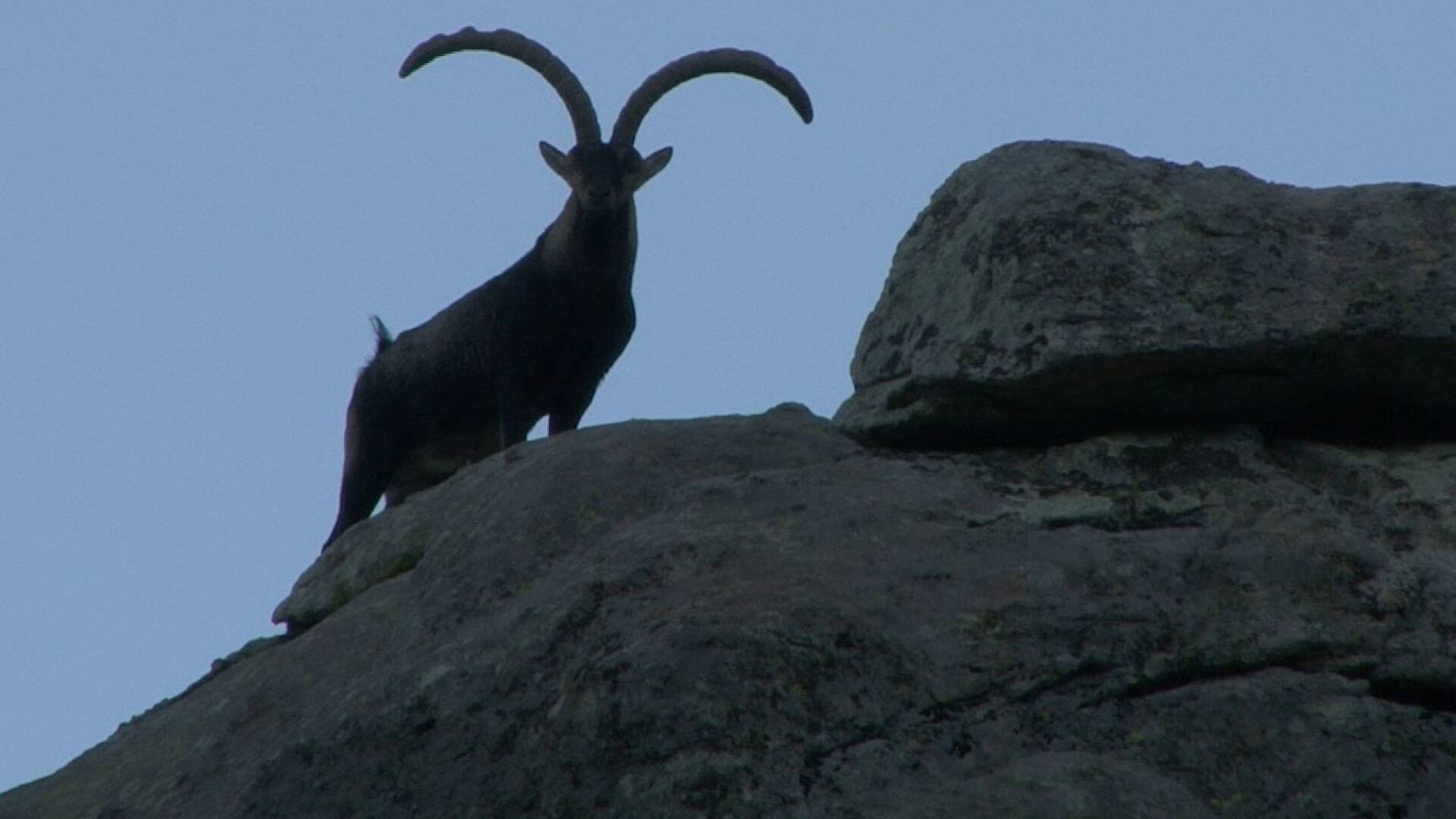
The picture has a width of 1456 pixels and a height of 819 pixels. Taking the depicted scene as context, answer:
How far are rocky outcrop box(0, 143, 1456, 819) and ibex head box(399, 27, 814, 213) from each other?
4.62m

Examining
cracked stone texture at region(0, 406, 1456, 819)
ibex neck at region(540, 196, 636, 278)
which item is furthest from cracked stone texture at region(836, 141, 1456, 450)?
ibex neck at region(540, 196, 636, 278)

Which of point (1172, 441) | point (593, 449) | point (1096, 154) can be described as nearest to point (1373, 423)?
point (1172, 441)

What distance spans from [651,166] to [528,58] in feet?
2.94

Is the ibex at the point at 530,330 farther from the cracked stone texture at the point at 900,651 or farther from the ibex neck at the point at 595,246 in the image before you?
the cracked stone texture at the point at 900,651

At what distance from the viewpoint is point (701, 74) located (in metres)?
12.7

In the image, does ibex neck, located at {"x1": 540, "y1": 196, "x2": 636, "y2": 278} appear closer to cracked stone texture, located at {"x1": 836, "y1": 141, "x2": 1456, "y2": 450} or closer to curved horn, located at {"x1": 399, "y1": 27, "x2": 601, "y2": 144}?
curved horn, located at {"x1": 399, "y1": 27, "x2": 601, "y2": 144}

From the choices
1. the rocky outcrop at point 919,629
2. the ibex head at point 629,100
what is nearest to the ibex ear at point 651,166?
the ibex head at point 629,100

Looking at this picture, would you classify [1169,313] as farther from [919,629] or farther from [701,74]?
[701,74]

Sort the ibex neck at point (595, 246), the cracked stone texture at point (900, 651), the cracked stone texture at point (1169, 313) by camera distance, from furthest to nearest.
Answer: the ibex neck at point (595, 246) → the cracked stone texture at point (1169, 313) → the cracked stone texture at point (900, 651)

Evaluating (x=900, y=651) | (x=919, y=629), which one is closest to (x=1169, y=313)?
Answer: (x=919, y=629)

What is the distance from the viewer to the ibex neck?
12250 mm

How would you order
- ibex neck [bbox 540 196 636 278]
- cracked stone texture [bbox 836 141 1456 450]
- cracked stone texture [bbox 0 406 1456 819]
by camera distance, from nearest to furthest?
cracked stone texture [bbox 0 406 1456 819]
cracked stone texture [bbox 836 141 1456 450]
ibex neck [bbox 540 196 636 278]

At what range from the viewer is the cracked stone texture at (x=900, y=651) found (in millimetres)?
5664

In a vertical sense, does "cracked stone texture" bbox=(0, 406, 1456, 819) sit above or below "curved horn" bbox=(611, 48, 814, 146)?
below
